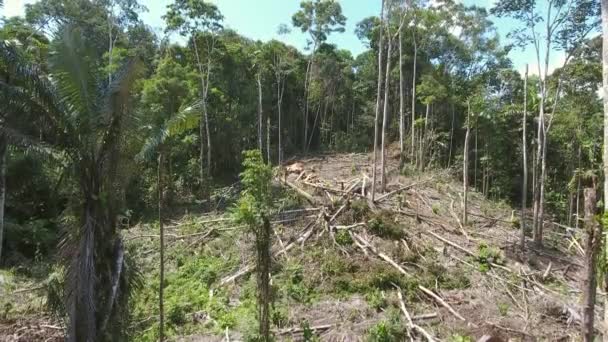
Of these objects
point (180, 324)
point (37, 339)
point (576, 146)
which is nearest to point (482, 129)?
point (576, 146)

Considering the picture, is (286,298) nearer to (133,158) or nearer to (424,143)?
(133,158)

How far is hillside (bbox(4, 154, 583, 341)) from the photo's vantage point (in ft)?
30.7

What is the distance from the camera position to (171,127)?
7645 mm

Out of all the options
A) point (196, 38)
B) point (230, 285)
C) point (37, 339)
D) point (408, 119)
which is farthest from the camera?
point (408, 119)

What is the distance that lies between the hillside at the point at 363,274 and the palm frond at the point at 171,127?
2500 millimetres

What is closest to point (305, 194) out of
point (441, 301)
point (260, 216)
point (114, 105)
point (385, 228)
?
point (385, 228)

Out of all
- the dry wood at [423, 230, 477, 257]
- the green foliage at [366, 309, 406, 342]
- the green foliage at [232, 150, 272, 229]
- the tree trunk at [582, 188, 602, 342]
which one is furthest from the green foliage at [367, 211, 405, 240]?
the tree trunk at [582, 188, 602, 342]

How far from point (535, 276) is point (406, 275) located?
3.74 meters

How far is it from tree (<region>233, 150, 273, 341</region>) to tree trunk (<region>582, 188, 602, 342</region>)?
4.97m

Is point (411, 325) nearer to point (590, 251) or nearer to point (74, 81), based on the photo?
point (590, 251)

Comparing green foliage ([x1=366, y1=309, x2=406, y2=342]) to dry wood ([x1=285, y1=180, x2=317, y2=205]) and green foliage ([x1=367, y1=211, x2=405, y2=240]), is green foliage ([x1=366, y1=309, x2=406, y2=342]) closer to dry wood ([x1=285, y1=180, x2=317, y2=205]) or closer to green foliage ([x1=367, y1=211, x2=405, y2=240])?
green foliage ([x1=367, y1=211, x2=405, y2=240])

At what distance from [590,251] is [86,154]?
6.98 m

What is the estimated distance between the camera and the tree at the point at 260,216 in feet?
26.3

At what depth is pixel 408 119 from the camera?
29141mm
